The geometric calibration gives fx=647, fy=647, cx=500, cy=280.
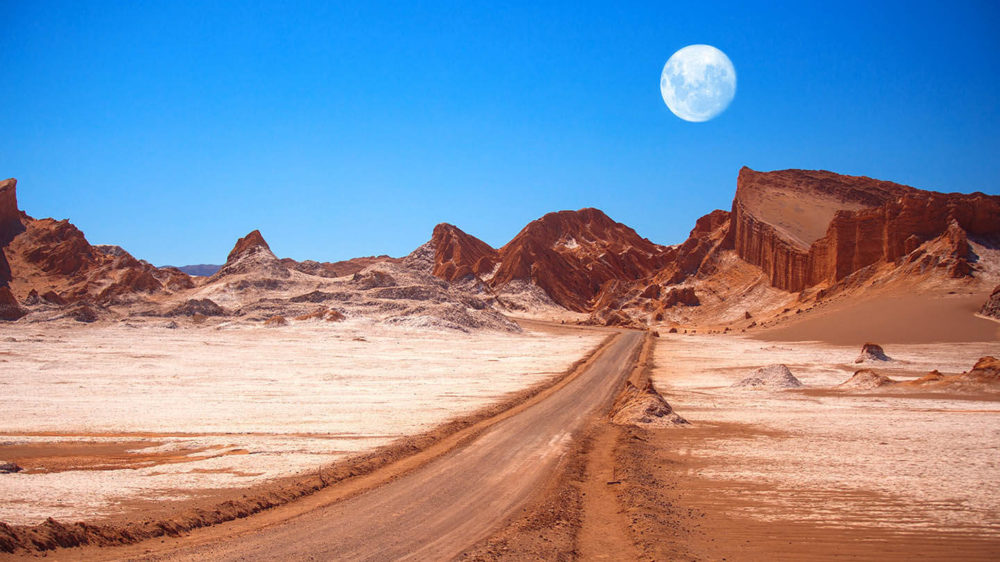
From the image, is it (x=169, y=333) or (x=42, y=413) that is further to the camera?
(x=169, y=333)

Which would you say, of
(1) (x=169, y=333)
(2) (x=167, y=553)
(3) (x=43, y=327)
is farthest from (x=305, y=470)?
(3) (x=43, y=327)

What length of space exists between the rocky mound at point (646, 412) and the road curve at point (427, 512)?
7.91ft

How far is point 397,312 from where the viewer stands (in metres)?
73.4

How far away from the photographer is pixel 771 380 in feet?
91.1

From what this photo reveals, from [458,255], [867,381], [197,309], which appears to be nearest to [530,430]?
[867,381]

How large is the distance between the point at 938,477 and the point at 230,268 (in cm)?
9762

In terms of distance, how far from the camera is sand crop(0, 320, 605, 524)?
1215cm

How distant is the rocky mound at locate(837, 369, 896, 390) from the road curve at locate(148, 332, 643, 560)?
14309 millimetres

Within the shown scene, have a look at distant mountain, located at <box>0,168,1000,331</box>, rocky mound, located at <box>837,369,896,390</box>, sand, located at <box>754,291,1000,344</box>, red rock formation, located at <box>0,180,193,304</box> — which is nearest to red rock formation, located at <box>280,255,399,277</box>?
distant mountain, located at <box>0,168,1000,331</box>

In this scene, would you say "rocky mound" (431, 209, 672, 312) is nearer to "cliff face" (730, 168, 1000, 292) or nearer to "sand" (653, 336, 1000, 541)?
"cliff face" (730, 168, 1000, 292)

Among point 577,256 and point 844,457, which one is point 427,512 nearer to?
point 844,457

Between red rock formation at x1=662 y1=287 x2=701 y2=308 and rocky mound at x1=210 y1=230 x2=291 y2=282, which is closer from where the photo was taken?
red rock formation at x1=662 y1=287 x2=701 y2=308

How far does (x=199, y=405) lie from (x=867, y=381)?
82.1ft

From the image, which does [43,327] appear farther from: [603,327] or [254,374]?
[603,327]
